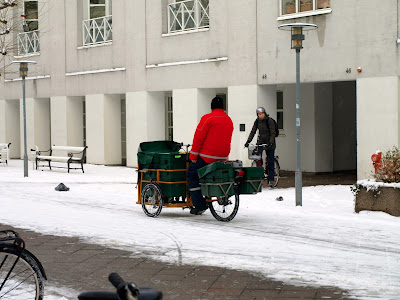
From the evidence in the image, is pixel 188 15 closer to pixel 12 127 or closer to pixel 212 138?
Answer: pixel 212 138

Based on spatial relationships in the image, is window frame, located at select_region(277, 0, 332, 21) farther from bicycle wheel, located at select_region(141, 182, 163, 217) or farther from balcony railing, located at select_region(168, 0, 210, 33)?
bicycle wheel, located at select_region(141, 182, 163, 217)

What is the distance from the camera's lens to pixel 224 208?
12719 millimetres

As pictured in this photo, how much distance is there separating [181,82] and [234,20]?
9.94 ft

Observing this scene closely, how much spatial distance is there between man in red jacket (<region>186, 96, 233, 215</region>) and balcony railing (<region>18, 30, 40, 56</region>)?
824 inches

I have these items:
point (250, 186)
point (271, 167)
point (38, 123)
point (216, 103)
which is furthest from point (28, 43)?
point (250, 186)

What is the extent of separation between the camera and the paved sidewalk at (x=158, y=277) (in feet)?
24.7

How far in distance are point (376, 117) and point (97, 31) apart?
13.1m

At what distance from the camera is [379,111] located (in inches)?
731

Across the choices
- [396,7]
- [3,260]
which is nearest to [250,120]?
[396,7]

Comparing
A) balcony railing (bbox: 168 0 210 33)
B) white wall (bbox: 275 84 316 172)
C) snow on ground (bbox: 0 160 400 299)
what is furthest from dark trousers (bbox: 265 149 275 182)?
balcony railing (bbox: 168 0 210 33)

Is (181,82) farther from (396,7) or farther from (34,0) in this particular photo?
(34,0)

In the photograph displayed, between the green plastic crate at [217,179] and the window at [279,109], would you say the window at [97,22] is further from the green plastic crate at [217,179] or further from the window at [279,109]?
the green plastic crate at [217,179]

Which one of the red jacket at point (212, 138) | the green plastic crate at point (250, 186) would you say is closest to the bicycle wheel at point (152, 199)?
the red jacket at point (212, 138)

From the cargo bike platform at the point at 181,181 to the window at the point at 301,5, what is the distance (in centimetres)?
752
